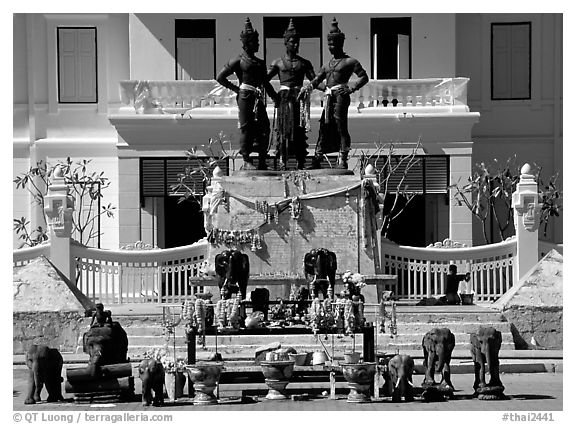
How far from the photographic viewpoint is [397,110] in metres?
43.7

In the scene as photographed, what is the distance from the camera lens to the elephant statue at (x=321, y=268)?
27906 mm

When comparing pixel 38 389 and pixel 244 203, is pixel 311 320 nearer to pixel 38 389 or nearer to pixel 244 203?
pixel 38 389

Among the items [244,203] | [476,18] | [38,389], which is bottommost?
[38,389]

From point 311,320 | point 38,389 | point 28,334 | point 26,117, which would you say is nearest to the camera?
point 38,389

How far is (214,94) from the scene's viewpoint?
1722 inches

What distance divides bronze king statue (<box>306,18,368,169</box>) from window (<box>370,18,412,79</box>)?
14113 mm

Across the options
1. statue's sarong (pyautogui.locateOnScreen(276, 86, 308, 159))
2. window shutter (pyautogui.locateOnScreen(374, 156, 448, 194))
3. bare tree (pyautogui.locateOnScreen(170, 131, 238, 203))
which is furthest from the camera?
window shutter (pyautogui.locateOnScreen(374, 156, 448, 194))

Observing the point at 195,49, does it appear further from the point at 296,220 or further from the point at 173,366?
the point at 173,366

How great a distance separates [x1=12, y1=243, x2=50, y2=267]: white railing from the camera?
34031 mm

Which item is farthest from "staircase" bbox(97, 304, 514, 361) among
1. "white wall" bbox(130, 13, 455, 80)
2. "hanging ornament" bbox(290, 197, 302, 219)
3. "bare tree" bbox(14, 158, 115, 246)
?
"white wall" bbox(130, 13, 455, 80)

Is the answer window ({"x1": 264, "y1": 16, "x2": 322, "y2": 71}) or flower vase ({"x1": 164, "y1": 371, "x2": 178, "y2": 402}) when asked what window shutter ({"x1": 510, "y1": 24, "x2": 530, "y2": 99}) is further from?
flower vase ({"x1": 164, "y1": 371, "x2": 178, "y2": 402})

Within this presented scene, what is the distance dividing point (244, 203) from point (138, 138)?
501 inches

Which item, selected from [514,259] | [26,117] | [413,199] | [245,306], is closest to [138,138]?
[26,117]

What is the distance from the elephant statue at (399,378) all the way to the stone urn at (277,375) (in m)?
1.26
